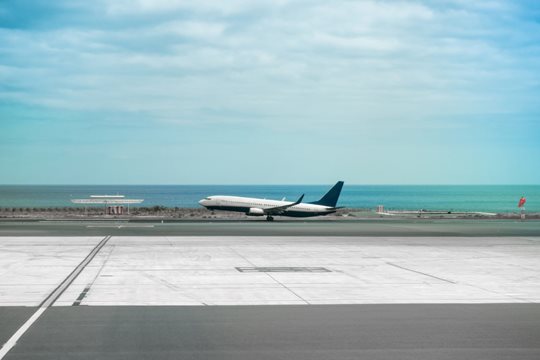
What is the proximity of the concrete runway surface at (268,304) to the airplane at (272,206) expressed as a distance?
42.1 meters

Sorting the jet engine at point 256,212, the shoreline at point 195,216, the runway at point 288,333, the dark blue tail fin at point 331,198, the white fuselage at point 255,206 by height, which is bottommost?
the shoreline at point 195,216

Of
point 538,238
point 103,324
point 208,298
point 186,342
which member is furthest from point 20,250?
point 538,238

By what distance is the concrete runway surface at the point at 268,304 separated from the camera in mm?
12242

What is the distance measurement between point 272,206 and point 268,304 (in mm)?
58314

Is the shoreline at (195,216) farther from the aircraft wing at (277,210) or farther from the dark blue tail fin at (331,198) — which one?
the aircraft wing at (277,210)

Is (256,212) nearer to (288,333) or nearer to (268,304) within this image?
(268,304)

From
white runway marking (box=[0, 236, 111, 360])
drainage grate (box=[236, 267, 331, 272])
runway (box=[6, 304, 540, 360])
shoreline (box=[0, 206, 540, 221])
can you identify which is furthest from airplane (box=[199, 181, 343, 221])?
runway (box=[6, 304, 540, 360])

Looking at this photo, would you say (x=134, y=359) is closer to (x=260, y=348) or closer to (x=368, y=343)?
(x=260, y=348)

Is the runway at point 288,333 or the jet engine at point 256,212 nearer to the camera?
the runway at point 288,333

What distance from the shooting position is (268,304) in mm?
17250

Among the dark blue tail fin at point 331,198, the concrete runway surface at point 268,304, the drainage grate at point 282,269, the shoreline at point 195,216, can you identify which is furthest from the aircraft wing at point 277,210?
the drainage grate at point 282,269

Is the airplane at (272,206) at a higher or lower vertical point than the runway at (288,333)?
higher

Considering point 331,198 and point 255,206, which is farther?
point 331,198

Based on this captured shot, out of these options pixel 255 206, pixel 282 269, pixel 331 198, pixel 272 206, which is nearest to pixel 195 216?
pixel 255 206
